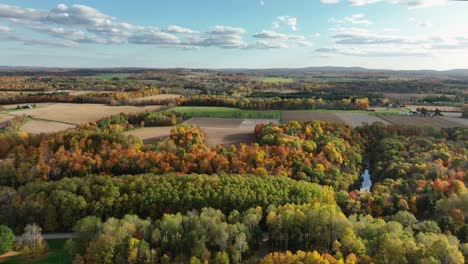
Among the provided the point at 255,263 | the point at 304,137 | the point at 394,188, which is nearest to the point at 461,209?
the point at 394,188

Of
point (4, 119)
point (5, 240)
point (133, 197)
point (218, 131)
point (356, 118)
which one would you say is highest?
point (4, 119)

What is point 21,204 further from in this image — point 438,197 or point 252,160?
point 438,197

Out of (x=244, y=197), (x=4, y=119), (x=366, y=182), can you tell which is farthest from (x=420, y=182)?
(x=4, y=119)

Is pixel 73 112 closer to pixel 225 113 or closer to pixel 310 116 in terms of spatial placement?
pixel 225 113

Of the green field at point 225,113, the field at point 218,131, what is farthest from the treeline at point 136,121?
the green field at point 225,113

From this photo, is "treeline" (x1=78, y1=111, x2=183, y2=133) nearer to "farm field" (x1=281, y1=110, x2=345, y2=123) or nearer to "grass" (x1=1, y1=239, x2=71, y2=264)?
"farm field" (x1=281, y1=110, x2=345, y2=123)

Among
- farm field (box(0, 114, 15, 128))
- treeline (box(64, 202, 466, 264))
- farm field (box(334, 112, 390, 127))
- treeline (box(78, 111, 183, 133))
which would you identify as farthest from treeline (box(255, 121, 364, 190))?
farm field (box(0, 114, 15, 128))
